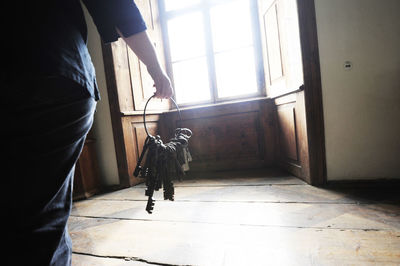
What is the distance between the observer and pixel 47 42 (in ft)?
1.29

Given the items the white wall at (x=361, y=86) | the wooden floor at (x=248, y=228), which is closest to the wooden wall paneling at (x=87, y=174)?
the wooden floor at (x=248, y=228)

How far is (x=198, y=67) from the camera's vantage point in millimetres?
3004

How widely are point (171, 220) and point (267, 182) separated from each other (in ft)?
3.41

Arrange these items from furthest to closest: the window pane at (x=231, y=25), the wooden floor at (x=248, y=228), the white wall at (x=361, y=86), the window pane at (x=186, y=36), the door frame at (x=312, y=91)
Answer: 1. the window pane at (x=186, y=36)
2. the window pane at (x=231, y=25)
3. the door frame at (x=312, y=91)
4. the white wall at (x=361, y=86)
5. the wooden floor at (x=248, y=228)

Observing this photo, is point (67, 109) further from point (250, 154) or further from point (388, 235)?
point (250, 154)

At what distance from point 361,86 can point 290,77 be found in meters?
0.55

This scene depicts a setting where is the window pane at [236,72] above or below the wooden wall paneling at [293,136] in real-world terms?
above

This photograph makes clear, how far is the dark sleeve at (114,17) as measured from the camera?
61 centimetres

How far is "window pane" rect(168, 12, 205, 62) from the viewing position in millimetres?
2953

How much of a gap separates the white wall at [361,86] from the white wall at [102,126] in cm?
207

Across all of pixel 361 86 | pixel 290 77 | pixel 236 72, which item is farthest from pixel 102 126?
pixel 361 86

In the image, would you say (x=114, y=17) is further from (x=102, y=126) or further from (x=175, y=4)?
(x=175, y=4)

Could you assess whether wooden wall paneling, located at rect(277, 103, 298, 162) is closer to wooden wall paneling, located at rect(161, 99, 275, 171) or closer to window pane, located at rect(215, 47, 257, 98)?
wooden wall paneling, located at rect(161, 99, 275, 171)

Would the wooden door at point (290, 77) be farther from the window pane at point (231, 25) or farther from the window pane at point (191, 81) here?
the window pane at point (191, 81)
